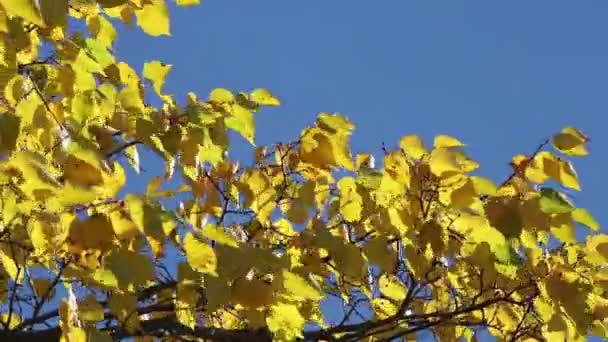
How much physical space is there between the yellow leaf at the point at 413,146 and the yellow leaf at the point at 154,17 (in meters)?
Result: 0.79

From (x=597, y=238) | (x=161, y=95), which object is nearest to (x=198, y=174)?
(x=161, y=95)

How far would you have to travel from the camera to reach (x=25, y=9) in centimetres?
225

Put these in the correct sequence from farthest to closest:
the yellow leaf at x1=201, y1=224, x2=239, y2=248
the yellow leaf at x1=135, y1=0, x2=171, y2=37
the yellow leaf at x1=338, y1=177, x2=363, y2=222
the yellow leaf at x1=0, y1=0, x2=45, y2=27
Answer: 1. the yellow leaf at x1=338, y1=177, x2=363, y2=222
2. the yellow leaf at x1=135, y1=0, x2=171, y2=37
3. the yellow leaf at x1=201, y1=224, x2=239, y2=248
4. the yellow leaf at x1=0, y1=0, x2=45, y2=27

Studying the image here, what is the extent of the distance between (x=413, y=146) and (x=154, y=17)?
87cm

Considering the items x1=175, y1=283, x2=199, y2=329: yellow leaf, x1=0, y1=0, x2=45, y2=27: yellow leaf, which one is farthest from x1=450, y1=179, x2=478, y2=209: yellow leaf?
x1=0, y1=0, x2=45, y2=27: yellow leaf

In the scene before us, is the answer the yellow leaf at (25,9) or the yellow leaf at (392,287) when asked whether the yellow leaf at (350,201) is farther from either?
the yellow leaf at (25,9)

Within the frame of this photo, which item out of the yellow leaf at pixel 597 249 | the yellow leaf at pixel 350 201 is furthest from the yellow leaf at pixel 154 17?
the yellow leaf at pixel 597 249

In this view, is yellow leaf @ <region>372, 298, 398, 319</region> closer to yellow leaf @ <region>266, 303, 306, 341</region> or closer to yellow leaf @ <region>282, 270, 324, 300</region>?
yellow leaf @ <region>266, 303, 306, 341</region>

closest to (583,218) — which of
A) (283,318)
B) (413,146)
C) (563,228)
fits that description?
(563,228)

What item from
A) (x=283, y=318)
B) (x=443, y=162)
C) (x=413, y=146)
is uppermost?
(x=413, y=146)

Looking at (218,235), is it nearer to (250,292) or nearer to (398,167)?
(250,292)

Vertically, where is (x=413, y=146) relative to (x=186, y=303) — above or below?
above

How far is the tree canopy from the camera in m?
2.46

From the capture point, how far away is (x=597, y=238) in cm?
283
